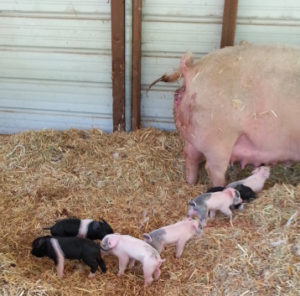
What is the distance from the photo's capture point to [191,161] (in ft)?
11.2

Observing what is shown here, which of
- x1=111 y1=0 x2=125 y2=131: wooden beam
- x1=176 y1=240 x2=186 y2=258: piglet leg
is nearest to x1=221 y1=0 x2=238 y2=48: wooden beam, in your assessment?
x1=111 y1=0 x2=125 y2=131: wooden beam

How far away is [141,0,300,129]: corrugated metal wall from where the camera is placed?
3582 mm

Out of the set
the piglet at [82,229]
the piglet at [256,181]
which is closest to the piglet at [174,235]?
the piglet at [82,229]

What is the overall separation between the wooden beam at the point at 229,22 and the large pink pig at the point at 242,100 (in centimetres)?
46

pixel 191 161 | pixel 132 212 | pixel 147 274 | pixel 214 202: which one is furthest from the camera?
pixel 191 161

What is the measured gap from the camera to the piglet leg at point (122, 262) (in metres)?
2.35

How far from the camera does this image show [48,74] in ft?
13.4

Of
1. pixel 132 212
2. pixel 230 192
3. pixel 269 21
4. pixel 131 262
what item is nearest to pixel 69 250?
pixel 131 262

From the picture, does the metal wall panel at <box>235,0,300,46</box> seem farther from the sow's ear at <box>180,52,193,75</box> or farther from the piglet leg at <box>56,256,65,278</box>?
the piglet leg at <box>56,256,65,278</box>

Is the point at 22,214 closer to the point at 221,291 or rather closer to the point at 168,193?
the point at 168,193

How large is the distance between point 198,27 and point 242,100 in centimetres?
114

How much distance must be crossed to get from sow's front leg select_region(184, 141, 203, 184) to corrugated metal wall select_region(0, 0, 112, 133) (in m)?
1.19

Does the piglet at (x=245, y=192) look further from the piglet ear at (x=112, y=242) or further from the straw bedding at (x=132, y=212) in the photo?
the piglet ear at (x=112, y=242)

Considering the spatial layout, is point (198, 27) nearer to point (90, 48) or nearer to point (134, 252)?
point (90, 48)
